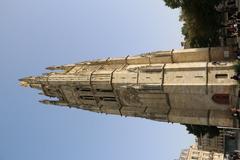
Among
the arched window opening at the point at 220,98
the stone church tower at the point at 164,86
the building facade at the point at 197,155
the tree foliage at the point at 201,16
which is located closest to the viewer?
the arched window opening at the point at 220,98

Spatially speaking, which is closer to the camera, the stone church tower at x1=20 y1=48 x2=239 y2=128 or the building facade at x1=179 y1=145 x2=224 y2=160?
the stone church tower at x1=20 y1=48 x2=239 y2=128

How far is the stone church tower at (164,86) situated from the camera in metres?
29.5

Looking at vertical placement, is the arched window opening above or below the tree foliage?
below

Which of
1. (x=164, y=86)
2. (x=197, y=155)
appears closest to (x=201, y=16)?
(x=164, y=86)

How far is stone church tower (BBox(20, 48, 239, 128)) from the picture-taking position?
29.5 m

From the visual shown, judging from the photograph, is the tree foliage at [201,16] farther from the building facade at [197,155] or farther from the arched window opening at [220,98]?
the building facade at [197,155]

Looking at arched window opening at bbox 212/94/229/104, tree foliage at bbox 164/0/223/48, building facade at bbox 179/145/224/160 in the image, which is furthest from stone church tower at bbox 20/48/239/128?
building facade at bbox 179/145/224/160

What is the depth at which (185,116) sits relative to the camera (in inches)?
1256

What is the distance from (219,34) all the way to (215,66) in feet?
55.2

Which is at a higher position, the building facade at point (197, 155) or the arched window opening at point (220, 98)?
the arched window opening at point (220, 98)

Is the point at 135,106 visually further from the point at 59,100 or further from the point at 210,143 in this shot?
the point at 210,143

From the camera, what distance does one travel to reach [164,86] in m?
31.3

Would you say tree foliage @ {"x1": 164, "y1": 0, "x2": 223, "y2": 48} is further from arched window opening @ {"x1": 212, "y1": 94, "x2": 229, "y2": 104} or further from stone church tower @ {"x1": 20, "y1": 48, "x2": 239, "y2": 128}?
arched window opening @ {"x1": 212, "y1": 94, "x2": 229, "y2": 104}

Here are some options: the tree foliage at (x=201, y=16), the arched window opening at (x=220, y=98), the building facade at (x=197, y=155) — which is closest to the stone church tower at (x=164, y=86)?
the arched window opening at (x=220, y=98)
